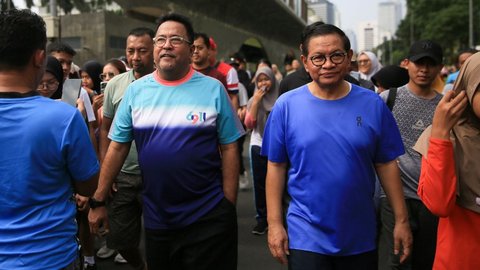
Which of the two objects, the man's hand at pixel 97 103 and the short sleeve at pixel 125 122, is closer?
the short sleeve at pixel 125 122

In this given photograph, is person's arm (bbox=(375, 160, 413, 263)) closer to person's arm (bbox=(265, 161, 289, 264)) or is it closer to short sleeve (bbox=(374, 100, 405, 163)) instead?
short sleeve (bbox=(374, 100, 405, 163))

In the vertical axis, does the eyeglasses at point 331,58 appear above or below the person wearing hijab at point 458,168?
above

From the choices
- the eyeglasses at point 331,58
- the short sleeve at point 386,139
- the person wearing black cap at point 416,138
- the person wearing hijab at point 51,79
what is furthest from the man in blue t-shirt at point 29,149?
the person wearing black cap at point 416,138

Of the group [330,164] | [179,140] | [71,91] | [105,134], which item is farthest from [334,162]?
[71,91]

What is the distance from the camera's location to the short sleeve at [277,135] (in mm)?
2660

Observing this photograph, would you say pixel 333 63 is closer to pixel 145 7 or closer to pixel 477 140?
pixel 477 140

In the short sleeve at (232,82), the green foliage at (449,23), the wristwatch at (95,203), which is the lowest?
the wristwatch at (95,203)

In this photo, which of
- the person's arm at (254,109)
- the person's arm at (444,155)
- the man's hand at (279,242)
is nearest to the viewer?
the person's arm at (444,155)

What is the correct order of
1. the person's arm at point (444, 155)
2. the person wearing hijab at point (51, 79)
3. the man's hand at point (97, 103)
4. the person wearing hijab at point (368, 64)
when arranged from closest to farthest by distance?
1. the person's arm at point (444, 155)
2. the person wearing hijab at point (51, 79)
3. the man's hand at point (97, 103)
4. the person wearing hijab at point (368, 64)

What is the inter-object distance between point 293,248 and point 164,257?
0.89 m

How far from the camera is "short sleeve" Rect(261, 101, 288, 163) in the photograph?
2.66m

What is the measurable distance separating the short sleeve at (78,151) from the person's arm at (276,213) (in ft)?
3.01

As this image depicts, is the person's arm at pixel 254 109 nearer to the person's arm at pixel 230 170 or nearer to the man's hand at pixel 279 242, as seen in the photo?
the person's arm at pixel 230 170

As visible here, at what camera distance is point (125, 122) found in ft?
10.3
